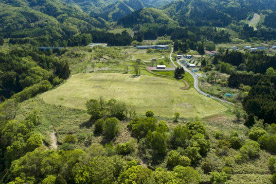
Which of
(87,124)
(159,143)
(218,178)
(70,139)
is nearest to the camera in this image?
(218,178)

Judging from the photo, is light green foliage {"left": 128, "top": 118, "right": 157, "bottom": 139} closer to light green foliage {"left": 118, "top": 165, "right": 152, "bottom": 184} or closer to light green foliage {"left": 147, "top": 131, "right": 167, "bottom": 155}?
light green foliage {"left": 147, "top": 131, "right": 167, "bottom": 155}

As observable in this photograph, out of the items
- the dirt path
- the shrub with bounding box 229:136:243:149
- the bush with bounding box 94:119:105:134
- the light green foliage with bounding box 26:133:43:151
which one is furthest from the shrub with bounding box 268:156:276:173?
the light green foliage with bounding box 26:133:43:151

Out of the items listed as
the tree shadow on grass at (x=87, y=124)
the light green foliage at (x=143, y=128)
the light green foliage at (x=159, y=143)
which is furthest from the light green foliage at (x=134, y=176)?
the tree shadow on grass at (x=87, y=124)

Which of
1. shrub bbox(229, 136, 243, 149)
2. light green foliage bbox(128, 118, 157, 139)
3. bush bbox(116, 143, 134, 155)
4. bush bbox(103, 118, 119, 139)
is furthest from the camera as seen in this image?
bush bbox(103, 118, 119, 139)

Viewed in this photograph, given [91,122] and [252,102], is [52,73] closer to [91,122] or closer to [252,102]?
[91,122]

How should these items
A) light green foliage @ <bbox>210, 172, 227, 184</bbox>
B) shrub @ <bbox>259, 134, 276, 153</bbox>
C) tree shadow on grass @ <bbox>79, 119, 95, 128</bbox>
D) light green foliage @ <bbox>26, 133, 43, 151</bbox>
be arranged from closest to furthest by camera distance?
light green foliage @ <bbox>210, 172, 227, 184</bbox> → shrub @ <bbox>259, 134, 276, 153</bbox> → light green foliage @ <bbox>26, 133, 43, 151</bbox> → tree shadow on grass @ <bbox>79, 119, 95, 128</bbox>

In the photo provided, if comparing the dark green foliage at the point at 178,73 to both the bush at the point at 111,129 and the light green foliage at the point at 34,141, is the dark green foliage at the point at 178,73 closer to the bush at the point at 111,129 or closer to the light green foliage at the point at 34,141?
the bush at the point at 111,129

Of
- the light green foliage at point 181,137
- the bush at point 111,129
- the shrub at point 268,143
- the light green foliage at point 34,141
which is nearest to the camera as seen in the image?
the shrub at point 268,143

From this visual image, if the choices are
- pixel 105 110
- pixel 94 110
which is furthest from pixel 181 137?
pixel 94 110

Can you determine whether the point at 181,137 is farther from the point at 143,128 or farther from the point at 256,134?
the point at 256,134

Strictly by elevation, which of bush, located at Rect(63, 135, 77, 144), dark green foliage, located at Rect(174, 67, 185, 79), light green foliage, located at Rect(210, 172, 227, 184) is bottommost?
bush, located at Rect(63, 135, 77, 144)
